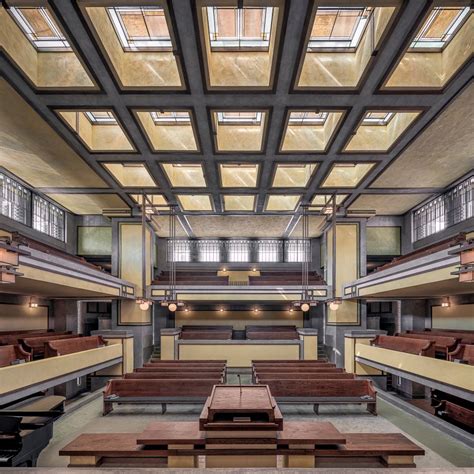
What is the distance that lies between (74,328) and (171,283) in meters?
3.96

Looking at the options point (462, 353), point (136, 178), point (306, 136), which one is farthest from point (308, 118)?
point (462, 353)

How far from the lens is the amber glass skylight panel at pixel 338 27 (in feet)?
19.9

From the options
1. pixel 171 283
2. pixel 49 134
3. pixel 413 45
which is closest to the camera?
pixel 413 45

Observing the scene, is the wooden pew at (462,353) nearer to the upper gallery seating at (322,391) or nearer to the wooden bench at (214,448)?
the upper gallery seating at (322,391)

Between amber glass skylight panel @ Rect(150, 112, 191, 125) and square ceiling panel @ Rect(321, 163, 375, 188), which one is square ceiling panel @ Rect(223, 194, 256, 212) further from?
amber glass skylight panel @ Rect(150, 112, 191, 125)

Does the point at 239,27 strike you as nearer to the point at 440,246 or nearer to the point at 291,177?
the point at 291,177

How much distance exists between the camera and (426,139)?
8.73m

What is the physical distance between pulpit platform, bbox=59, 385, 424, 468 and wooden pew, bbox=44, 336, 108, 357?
378 cm

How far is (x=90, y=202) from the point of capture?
14.4 meters

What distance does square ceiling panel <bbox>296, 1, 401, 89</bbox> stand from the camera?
241 inches

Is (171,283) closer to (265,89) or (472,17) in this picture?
(265,89)

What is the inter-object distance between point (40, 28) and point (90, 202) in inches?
341

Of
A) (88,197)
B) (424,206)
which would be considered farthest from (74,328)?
(424,206)

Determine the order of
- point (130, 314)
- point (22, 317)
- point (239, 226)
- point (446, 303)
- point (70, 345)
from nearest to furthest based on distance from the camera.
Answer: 1. point (70, 345)
2. point (22, 317)
3. point (446, 303)
4. point (130, 314)
5. point (239, 226)
